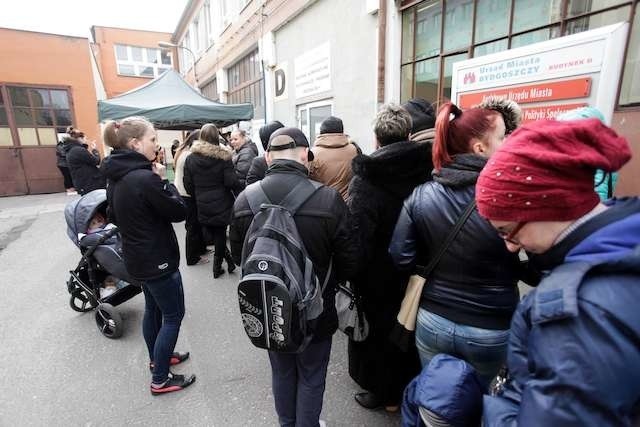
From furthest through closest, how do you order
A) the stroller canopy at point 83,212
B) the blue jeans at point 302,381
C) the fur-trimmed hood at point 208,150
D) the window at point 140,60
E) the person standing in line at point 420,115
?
1. the window at point 140,60
2. the fur-trimmed hood at point 208,150
3. the stroller canopy at point 83,212
4. the person standing in line at point 420,115
5. the blue jeans at point 302,381

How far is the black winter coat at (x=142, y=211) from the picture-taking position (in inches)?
82.1

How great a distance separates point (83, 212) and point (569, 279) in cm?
386

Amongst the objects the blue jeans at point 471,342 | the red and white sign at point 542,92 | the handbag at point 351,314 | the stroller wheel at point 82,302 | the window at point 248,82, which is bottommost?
the stroller wheel at point 82,302

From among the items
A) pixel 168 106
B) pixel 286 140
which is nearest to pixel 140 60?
pixel 168 106

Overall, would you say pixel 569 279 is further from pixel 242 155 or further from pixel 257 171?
pixel 242 155

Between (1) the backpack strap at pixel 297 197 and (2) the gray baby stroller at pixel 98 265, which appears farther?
(2) the gray baby stroller at pixel 98 265

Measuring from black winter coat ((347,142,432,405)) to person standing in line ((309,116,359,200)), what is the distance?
2.61ft

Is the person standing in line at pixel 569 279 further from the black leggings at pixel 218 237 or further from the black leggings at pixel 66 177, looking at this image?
the black leggings at pixel 66 177

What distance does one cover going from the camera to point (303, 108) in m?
7.61

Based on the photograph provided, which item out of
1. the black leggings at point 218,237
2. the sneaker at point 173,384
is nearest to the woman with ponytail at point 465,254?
the sneaker at point 173,384

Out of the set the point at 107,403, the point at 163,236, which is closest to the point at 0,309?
the point at 107,403

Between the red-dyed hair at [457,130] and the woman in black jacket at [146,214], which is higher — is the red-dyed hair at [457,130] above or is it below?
above

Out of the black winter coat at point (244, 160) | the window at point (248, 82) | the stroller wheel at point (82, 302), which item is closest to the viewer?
the stroller wheel at point (82, 302)

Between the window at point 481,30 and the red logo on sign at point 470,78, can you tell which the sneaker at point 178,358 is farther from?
the window at point 481,30
